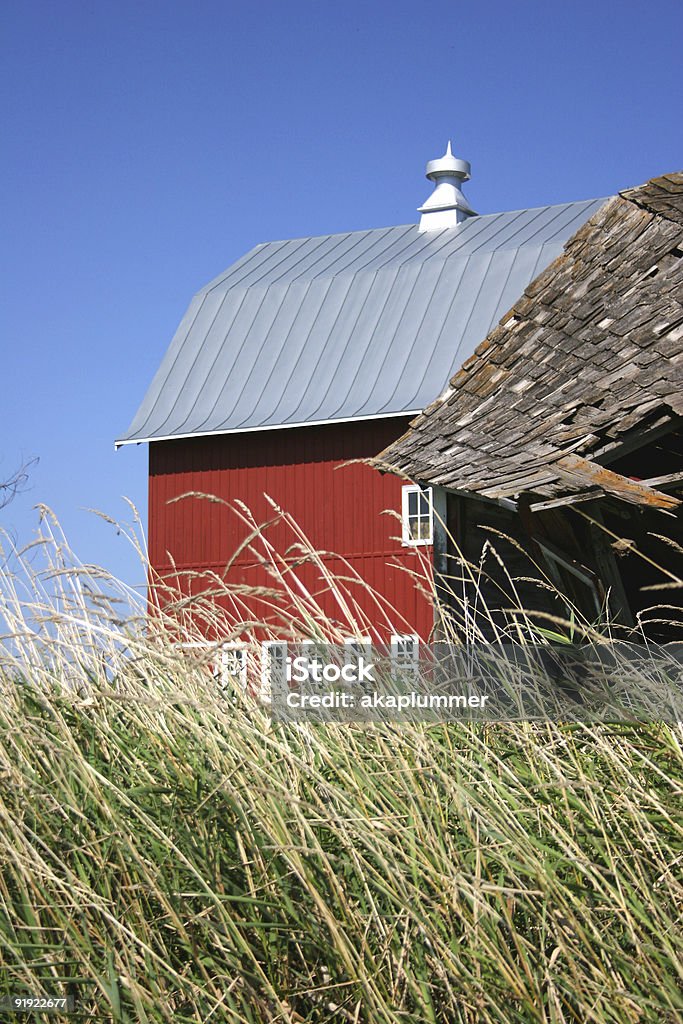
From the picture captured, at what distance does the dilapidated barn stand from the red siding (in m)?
9.23

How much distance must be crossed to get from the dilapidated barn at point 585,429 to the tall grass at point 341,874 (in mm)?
3032

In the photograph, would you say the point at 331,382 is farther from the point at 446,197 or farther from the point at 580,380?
the point at 580,380

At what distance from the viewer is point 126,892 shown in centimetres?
321

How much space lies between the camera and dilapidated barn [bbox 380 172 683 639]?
734 cm

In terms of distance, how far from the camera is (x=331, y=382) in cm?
2105

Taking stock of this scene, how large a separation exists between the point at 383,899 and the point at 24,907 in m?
0.97

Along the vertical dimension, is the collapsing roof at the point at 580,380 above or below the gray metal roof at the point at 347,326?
below

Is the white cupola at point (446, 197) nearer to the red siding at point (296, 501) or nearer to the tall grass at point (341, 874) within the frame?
the red siding at point (296, 501)

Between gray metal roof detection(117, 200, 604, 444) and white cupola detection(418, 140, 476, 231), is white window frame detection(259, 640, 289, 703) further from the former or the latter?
white cupola detection(418, 140, 476, 231)

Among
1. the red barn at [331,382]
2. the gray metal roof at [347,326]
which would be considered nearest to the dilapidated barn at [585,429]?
the red barn at [331,382]

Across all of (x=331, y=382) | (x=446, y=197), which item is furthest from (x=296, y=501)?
(x=446, y=197)

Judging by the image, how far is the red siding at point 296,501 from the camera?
2023cm

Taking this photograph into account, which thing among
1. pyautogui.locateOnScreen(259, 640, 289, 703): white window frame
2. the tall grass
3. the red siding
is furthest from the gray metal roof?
the tall grass

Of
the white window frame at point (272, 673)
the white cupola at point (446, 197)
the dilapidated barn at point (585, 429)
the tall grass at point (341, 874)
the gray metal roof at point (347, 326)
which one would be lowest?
the tall grass at point (341, 874)
